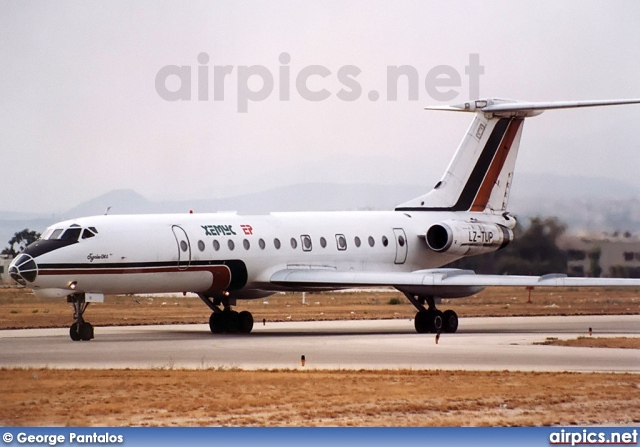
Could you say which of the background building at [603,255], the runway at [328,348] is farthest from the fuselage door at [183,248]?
the background building at [603,255]

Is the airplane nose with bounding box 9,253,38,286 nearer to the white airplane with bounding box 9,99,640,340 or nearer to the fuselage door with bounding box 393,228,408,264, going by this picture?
the white airplane with bounding box 9,99,640,340

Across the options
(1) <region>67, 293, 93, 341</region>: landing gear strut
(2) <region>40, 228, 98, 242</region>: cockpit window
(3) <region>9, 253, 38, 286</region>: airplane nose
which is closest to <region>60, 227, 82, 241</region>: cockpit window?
(2) <region>40, 228, 98, 242</region>: cockpit window

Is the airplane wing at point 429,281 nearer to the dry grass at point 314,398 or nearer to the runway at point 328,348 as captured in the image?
the runway at point 328,348

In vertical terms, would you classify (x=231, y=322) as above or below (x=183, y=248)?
below

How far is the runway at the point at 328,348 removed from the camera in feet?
79.7

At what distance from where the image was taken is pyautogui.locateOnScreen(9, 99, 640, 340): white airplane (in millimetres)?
31938

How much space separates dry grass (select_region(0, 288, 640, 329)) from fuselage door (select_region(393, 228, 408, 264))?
13.5 feet

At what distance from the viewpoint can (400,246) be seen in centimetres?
3953

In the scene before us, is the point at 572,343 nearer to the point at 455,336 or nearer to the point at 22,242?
the point at 455,336

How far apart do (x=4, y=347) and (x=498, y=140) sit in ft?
63.4

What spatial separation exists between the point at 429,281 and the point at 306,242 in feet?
14.2

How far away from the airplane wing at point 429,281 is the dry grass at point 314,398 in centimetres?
1222

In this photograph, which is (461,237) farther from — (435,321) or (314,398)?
(314,398)

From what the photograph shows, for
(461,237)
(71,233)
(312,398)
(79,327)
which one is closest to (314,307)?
(461,237)
